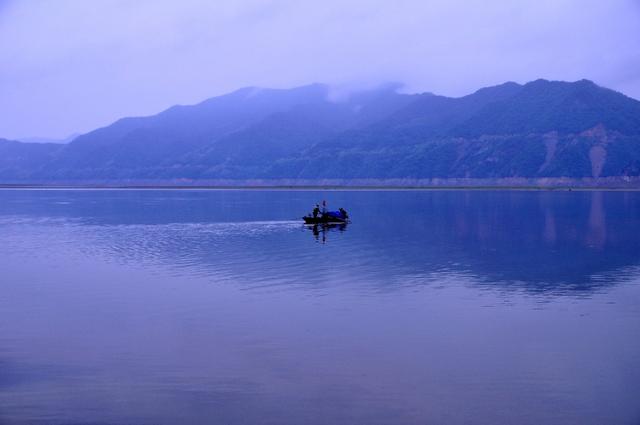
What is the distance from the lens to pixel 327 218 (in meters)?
77.4

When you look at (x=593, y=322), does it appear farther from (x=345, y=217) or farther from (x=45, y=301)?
(x=345, y=217)

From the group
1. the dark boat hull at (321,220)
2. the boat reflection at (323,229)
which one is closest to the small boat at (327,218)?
the dark boat hull at (321,220)

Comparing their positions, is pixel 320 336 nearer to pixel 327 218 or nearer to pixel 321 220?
pixel 321 220

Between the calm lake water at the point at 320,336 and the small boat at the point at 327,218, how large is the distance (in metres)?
27.0

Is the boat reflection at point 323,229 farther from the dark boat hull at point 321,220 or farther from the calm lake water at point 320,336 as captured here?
the calm lake water at point 320,336

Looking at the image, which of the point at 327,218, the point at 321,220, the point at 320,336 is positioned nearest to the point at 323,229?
the point at 321,220

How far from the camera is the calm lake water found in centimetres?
1675

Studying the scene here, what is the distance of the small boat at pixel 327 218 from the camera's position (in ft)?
250

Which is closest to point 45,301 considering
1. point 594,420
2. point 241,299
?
point 241,299

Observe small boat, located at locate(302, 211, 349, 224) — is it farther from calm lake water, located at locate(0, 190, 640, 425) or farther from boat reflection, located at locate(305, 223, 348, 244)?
calm lake water, located at locate(0, 190, 640, 425)

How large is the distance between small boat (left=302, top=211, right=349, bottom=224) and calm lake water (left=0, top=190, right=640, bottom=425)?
27030 millimetres

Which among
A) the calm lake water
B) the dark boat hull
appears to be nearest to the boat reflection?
the dark boat hull

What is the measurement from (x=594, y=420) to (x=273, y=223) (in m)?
63.8

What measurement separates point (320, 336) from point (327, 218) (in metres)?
54.2
